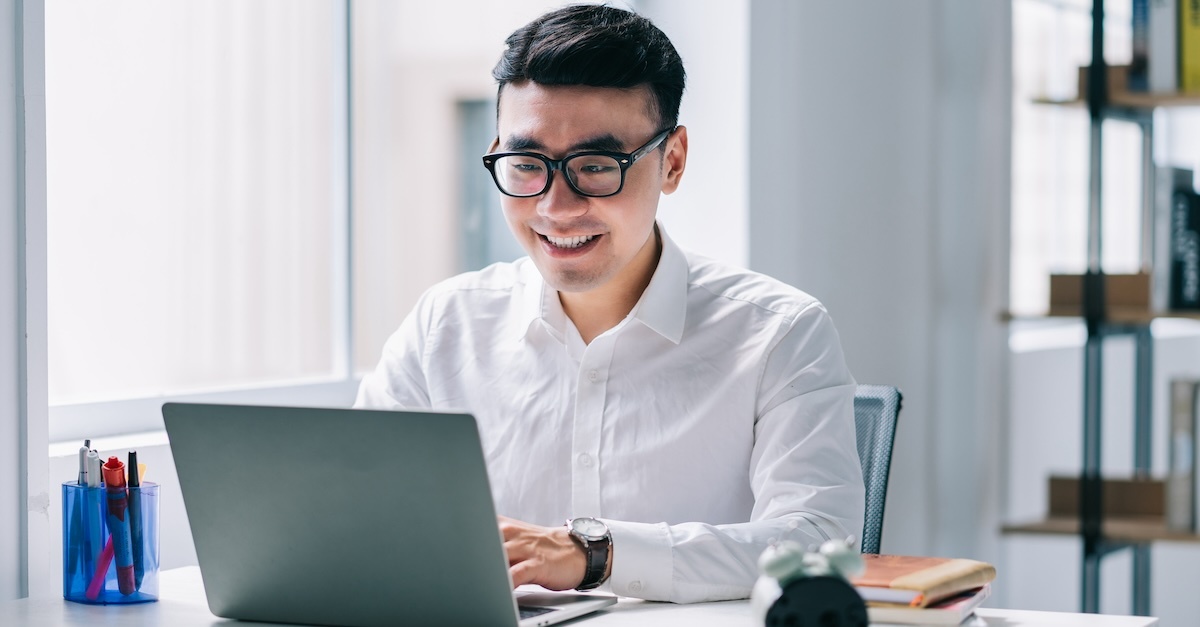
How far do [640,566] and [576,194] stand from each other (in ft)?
1.72

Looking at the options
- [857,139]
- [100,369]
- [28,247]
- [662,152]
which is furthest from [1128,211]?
[28,247]

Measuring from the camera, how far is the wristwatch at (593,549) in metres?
1.46

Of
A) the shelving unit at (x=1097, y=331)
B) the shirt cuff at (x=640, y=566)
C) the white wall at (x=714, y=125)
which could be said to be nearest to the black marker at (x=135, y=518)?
the shirt cuff at (x=640, y=566)

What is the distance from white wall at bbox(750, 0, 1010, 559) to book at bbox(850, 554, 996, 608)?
1.56m

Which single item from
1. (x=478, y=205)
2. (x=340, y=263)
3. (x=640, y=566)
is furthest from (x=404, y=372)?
(x=478, y=205)

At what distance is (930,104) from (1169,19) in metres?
0.55

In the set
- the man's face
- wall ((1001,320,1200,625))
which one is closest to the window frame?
the man's face

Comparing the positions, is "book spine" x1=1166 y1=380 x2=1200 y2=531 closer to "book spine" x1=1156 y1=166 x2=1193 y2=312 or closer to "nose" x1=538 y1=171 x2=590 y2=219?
"book spine" x1=1156 y1=166 x2=1193 y2=312

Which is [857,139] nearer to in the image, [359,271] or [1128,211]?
[359,271]

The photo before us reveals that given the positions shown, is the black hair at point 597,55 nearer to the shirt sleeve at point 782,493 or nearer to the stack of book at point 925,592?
the shirt sleeve at point 782,493

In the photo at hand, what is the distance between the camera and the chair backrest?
6.04 feet

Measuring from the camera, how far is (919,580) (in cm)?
135

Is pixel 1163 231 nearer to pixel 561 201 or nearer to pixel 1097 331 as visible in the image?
pixel 1097 331

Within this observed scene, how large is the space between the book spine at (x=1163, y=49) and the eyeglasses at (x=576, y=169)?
69.3 inches
